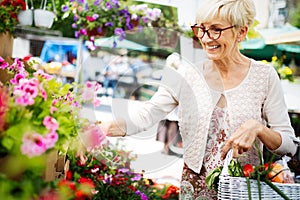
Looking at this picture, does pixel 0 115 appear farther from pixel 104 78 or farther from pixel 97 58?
pixel 97 58

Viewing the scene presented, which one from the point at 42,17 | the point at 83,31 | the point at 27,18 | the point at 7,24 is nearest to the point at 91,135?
the point at 7,24

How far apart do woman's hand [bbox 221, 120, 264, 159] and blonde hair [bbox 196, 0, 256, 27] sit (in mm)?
374

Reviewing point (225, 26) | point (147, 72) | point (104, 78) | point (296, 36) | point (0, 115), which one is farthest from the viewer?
point (296, 36)

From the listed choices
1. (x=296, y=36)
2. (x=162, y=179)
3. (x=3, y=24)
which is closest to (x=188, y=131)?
(x=3, y=24)

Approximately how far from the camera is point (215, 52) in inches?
69.9

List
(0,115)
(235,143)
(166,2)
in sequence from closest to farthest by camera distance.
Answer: (0,115)
(235,143)
(166,2)

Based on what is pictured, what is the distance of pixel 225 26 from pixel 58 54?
15.2 ft

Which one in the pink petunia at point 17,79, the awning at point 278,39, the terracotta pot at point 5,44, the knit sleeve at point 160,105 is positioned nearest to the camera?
the pink petunia at point 17,79

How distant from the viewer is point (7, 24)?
2.82 meters

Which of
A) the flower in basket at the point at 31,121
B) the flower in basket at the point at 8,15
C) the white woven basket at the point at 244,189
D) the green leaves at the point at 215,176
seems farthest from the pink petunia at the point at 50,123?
the flower in basket at the point at 8,15

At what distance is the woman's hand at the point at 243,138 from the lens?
4.84ft

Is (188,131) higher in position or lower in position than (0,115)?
lower

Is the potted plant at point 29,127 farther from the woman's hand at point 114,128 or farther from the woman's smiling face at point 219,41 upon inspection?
the woman's smiling face at point 219,41

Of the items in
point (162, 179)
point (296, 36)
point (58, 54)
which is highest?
point (296, 36)
